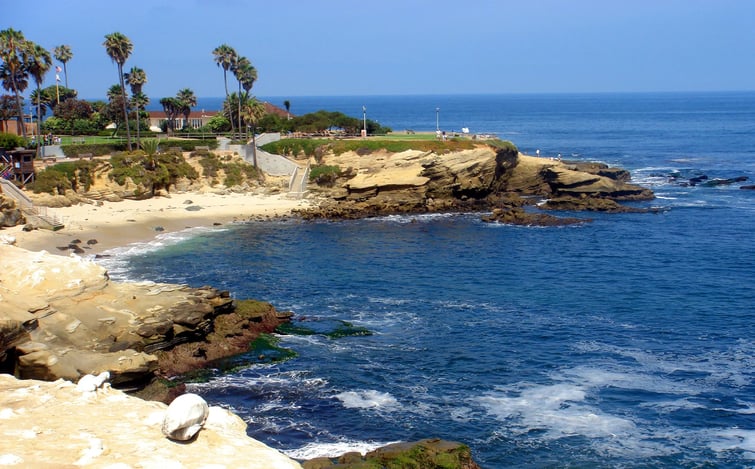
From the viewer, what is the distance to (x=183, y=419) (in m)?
16.0

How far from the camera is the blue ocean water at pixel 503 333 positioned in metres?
27.0

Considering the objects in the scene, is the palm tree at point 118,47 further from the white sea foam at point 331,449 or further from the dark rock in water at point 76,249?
the white sea foam at point 331,449

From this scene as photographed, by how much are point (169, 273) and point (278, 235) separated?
1447 centimetres

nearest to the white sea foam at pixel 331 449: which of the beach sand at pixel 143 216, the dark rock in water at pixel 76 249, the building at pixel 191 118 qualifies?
the dark rock in water at pixel 76 249

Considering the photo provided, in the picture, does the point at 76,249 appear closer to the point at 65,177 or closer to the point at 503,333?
the point at 65,177

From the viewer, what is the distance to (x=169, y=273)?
47.7 meters

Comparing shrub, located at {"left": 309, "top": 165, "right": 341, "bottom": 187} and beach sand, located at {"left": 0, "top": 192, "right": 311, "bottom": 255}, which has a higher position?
shrub, located at {"left": 309, "top": 165, "right": 341, "bottom": 187}

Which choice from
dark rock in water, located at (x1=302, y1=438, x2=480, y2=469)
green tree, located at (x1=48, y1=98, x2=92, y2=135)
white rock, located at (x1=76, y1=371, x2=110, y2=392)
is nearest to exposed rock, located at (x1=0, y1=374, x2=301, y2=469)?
white rock, located at (x1=76, y1=371, x2=110, y2=392)

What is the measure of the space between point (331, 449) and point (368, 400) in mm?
4503

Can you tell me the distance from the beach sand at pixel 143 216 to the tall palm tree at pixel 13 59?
14.9 meters

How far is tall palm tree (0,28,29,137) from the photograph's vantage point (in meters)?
67.2

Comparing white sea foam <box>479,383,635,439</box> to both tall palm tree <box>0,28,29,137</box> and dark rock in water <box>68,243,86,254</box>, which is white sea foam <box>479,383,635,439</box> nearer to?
dark rock in water <box>68,243,86,254</box>

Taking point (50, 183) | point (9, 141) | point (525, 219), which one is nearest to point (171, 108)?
point (9, 141)

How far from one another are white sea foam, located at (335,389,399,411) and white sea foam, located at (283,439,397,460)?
10.1ft
